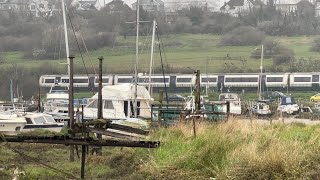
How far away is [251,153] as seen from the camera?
9508mm

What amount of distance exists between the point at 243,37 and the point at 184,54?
34.6 feet

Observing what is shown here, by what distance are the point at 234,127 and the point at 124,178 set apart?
3136mm

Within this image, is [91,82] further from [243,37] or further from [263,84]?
[243,37]

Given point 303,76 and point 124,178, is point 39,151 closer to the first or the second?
point 124,178

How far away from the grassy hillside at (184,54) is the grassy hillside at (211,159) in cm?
3310

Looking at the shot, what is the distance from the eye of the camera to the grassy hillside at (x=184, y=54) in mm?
54625

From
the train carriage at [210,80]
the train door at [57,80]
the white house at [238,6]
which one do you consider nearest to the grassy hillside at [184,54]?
the train carriage at [210,80]

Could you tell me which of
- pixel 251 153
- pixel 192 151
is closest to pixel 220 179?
pixel 251 153

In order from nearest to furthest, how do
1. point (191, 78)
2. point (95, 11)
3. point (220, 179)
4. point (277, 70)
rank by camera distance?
1. point (220, 179)
2. point (191, 78)
3. point (277, 70)
4. point (95, 11)

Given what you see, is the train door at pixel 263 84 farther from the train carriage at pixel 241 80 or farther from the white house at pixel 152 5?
the white house at pixel 152 5

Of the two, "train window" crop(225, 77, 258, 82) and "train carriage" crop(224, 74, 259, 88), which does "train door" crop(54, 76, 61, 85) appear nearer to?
"train carriage" crop(224, 74, 259, 88)

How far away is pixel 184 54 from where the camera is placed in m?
63.5

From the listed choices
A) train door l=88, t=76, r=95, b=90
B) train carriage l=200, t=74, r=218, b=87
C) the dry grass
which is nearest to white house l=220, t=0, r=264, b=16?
train carriage l=200, t=74, r=218, b=87

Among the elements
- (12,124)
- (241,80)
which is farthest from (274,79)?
(12,124)
